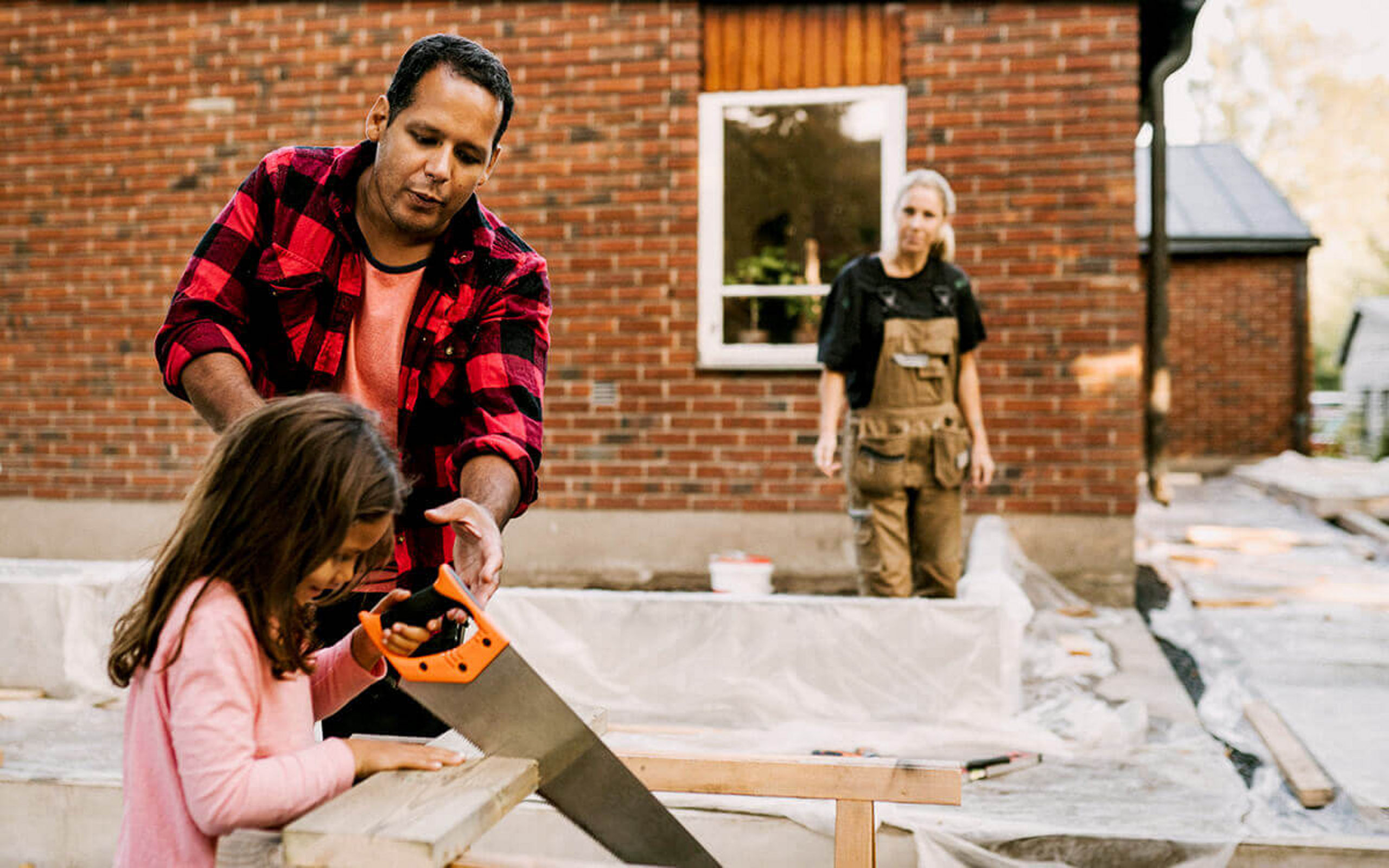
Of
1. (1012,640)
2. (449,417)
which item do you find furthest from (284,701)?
(1012,640)

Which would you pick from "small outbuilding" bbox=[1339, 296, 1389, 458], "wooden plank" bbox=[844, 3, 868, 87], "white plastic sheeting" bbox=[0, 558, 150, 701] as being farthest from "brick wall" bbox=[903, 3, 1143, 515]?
"small outbuilding" bbox=[1339, 296, 1389, 458]

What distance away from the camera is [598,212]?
722cm

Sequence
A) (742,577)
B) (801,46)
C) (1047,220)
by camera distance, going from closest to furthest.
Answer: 1. (742,577)
2. (1047,220)
3. (801,46)

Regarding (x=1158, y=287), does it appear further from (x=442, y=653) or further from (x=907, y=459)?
(x=442, y=653)

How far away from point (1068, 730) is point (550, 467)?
391 cm

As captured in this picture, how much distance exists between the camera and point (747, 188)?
7.26 m

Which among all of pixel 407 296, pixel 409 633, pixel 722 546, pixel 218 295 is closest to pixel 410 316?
pixel 407 296

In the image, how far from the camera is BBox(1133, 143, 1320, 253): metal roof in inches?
692

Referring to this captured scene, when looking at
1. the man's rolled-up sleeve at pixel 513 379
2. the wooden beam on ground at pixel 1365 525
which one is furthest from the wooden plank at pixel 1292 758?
the wooden beam on ground at pixel 1365 525

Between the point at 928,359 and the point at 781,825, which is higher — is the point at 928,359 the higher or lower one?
the higher one

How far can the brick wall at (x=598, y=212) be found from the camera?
A: 22.3 feet

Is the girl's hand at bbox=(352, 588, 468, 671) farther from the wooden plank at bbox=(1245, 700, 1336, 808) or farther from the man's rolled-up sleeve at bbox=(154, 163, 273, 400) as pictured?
the wooden plank at bbox=(1245, 700, 1336, 808)

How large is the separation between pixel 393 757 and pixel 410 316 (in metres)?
0.87

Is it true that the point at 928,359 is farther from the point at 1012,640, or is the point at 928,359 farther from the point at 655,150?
the point at 655,150
